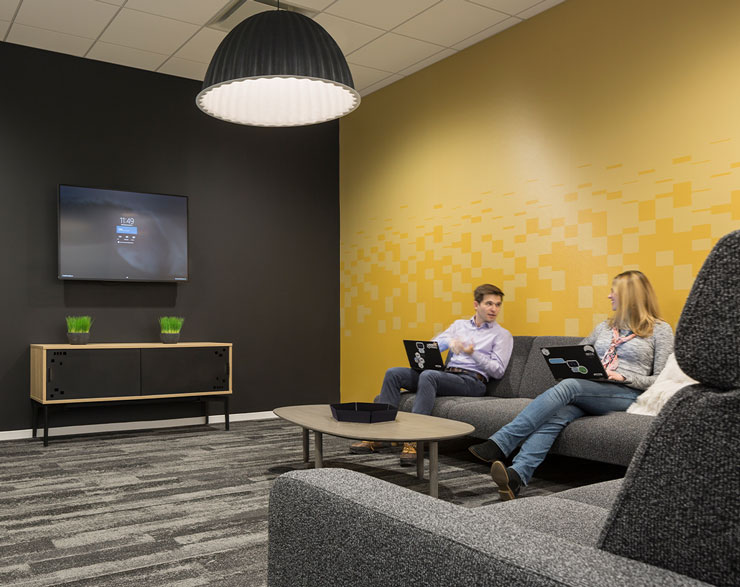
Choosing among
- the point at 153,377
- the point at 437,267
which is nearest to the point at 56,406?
the point at 153,377

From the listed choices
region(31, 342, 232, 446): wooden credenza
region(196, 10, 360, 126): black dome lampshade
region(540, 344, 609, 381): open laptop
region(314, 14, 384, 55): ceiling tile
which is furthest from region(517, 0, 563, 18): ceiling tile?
region(31, 342, 232, 446): wooden credenza

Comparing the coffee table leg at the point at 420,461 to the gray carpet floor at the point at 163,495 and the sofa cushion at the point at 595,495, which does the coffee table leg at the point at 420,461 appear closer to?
the gray carpet floor at the point at 163,495

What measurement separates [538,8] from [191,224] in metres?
3.35

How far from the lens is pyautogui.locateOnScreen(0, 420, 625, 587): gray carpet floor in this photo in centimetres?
237

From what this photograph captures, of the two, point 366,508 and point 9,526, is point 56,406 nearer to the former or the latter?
point 9,526

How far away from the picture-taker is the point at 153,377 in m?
5.20

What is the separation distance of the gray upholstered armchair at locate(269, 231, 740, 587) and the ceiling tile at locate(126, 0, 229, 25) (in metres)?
4.41

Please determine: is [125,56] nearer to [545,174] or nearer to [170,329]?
[170,329]

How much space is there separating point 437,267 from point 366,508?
15.3 feet

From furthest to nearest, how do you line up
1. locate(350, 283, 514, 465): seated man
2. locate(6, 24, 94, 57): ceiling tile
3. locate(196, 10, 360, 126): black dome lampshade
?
1. locate(6, 24, 94, 57): ceiling tile
2. locate(350, 283, 514, 465): seated man
3. locate(196, 10, 360, 126): black dome lampshade

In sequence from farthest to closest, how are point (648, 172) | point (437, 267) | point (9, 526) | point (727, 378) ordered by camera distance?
point (437, 267) < point (648, 172) < point (9, 526) < point (727, 378)

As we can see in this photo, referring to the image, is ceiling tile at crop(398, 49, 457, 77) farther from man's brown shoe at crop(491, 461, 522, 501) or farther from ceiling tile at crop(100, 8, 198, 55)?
man's brown shoe at crop(491, 461, 522, 501)

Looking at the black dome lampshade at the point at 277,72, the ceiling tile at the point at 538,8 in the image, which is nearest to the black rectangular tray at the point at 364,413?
the black dome lampshade at the point at 277,72

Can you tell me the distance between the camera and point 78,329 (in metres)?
5.15
